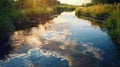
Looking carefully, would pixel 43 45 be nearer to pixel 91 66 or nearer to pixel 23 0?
pixel 91 66

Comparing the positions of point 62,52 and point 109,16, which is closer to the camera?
point 62,52

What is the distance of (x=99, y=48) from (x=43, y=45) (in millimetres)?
5648

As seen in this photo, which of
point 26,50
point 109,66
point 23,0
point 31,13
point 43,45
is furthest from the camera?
point 23,0

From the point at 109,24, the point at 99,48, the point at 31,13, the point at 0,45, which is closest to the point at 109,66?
the point at 99,48

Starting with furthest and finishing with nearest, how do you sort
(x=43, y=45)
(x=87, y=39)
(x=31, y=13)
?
1. (x=31, y=13)
2. (x=87, y=39)
3. (x=43, y=45)

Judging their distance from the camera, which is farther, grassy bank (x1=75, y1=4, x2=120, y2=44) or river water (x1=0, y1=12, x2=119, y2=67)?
grassy bank (x1=75, y1=4, x2=120, y2=44)

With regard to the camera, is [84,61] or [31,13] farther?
[31,13]

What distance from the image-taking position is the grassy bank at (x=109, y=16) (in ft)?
89.1

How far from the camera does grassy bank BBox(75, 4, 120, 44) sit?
1069 inches

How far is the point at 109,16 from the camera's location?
3603cm

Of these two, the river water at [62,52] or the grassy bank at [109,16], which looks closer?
the river water at [62,52]

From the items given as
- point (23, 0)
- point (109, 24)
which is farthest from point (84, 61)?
point (23, 0)

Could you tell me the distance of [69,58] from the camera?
2012cm

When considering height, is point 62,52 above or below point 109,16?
below
